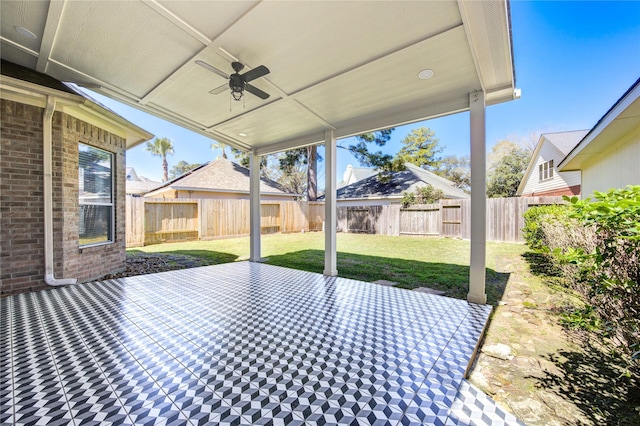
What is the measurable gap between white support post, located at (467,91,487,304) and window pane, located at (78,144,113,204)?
6.38 meters

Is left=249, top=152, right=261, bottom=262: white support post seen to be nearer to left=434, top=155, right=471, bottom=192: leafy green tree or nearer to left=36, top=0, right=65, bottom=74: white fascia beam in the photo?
left=36, top=0, right=65, bottom=74: white fascia beam

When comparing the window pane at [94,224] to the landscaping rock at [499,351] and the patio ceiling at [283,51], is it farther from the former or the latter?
the landscaping rock at [499,351]

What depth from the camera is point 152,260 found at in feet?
22.1

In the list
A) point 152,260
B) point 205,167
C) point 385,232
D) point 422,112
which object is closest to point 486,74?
point 422,112

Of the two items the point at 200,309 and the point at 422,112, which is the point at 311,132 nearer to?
the point at 422,112

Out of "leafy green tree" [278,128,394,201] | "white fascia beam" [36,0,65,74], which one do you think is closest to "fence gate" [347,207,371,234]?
"leafy green tree" [278,128,394,201]

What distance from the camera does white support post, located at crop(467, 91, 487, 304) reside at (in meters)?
3.46

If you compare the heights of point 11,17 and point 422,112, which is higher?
point 11,17

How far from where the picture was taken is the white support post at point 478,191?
3.46 metres

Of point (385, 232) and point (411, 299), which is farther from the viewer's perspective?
point (385, 232)

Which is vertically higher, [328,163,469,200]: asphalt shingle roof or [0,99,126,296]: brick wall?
[328,163,469,200]: asphalt shingle roof

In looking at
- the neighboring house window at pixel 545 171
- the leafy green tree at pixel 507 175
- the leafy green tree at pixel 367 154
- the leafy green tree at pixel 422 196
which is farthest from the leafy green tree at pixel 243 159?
the leafy green tree at pixel 507 175

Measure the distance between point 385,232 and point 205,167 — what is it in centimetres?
1106

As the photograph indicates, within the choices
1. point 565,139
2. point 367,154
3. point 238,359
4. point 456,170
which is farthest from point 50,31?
point 456,170
